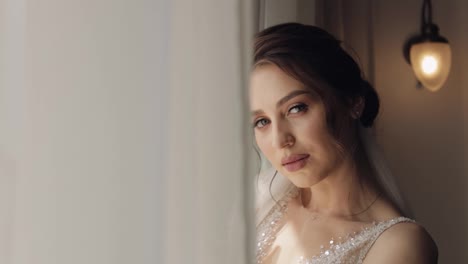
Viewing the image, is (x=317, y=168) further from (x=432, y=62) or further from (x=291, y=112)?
(x=432, y=62)

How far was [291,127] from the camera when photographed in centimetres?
94

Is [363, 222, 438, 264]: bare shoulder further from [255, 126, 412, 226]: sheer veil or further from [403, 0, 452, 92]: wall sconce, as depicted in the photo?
[403, 0, 452, 92]: wall sconce

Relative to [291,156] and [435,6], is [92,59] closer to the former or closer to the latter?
[291,156]

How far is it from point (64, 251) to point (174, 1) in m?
0.14

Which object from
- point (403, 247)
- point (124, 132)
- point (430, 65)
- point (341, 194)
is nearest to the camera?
point (124, 132)

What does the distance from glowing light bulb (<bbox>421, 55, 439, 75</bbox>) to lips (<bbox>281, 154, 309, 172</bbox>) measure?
440mm

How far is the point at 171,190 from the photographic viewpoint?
34 cm

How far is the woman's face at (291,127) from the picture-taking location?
914mm

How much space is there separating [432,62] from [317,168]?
0.45 m

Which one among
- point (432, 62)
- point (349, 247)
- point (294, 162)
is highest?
point (432, 62)

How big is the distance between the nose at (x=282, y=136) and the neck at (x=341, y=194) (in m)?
0.09

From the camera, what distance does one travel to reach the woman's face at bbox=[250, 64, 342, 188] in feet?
3.00

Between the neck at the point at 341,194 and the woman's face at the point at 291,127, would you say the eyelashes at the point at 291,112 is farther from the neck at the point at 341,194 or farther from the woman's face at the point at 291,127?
the neck at the point at 341,194

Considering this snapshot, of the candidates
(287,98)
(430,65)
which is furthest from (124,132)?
(430,65)
